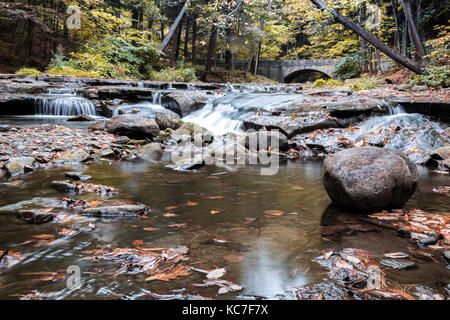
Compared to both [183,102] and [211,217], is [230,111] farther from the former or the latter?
[211,217]

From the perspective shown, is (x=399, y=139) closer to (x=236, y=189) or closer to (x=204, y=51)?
(x=236, y=189)

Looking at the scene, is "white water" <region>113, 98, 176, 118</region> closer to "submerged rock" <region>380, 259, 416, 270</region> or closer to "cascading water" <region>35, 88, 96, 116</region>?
"cascading water" <region>35, 88, 96, 116</region>

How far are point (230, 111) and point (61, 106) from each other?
675cm

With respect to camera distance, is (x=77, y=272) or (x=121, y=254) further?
(x=121, y=254)

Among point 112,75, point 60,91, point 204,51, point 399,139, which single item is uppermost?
point 204,51

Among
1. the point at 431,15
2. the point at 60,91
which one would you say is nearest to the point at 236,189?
the point at 60,91

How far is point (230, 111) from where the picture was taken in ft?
35.7

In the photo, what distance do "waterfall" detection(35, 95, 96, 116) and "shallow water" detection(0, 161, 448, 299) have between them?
7574 millimetres

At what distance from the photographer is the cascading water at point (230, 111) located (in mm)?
9953

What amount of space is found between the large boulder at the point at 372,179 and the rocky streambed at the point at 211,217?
0.35ft

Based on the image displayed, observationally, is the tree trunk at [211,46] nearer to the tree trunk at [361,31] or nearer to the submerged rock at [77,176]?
the tree trunk at [361,31]
